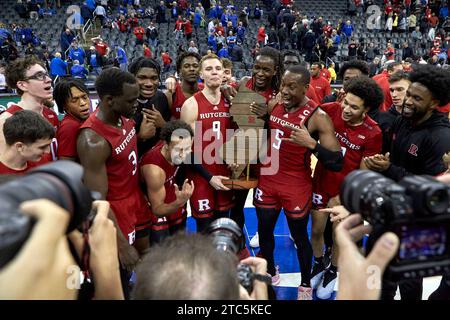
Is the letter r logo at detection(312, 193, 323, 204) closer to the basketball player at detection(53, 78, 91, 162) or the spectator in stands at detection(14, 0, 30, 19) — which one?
the basketball player at detection(53, 78, 91, 162)

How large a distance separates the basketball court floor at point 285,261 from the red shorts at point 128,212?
146 centimetres

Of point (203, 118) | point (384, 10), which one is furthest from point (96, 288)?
point (384, 10)

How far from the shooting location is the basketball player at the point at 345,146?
130 inches

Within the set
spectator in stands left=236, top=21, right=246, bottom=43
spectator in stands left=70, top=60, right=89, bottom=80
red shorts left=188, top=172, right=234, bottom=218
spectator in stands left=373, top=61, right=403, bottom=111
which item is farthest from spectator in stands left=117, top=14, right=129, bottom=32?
red shorts left=188, top=172, right=234, bottom=218

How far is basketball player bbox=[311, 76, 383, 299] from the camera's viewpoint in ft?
10.8

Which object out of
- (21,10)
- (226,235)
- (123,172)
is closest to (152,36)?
(21,10)

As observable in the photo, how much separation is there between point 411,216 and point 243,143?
240 centimetres

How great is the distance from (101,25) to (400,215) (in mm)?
18464

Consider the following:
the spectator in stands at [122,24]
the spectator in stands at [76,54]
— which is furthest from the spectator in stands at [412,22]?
the spectator in stands at [76,54]

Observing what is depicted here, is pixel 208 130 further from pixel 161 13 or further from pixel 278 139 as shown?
pixel 161 13

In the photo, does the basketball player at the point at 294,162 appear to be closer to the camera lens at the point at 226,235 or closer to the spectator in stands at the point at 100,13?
the camera lens at the point at 226,235

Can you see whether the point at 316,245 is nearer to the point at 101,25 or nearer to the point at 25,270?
the point at 25,270

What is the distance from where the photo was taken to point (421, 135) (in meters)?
2.88

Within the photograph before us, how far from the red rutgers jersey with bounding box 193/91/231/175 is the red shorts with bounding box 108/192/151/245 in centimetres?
75
